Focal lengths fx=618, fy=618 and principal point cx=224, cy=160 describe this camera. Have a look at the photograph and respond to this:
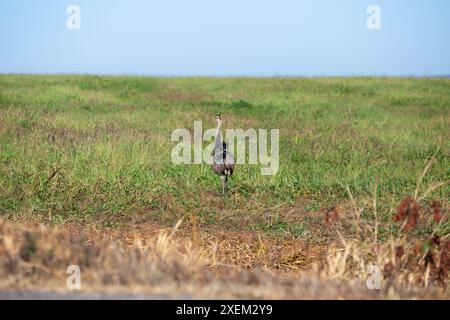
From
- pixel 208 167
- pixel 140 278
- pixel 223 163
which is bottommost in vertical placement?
pixel 208 167

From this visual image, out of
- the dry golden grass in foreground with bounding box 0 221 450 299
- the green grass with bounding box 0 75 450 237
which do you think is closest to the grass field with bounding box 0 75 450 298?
the green grass with bounding box 0 75 450 237

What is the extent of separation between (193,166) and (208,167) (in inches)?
12.4

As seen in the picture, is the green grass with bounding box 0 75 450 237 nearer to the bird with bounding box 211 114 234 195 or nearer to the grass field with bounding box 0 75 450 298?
the grass field with bounding box 0 75 450 298

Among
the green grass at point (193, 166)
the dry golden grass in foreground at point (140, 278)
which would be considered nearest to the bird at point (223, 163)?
the green grass at point (193, 166)

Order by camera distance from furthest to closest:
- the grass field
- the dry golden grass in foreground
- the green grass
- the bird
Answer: the bird → the green grass → the grass field → the dry golden grass in foreground

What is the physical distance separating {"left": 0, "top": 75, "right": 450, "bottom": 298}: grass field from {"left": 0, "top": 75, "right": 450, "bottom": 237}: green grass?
4cm

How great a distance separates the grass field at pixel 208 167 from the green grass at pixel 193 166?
0.04m

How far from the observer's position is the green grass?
9664 millimetres

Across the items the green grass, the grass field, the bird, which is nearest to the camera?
the grass field

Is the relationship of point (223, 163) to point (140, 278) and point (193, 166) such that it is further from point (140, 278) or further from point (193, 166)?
point (140, 278)

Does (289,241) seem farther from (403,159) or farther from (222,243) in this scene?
(403,159)

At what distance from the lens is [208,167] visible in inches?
468

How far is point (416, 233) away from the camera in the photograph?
8672 millimetres

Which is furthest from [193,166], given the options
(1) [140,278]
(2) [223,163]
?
(1) [140,278]
